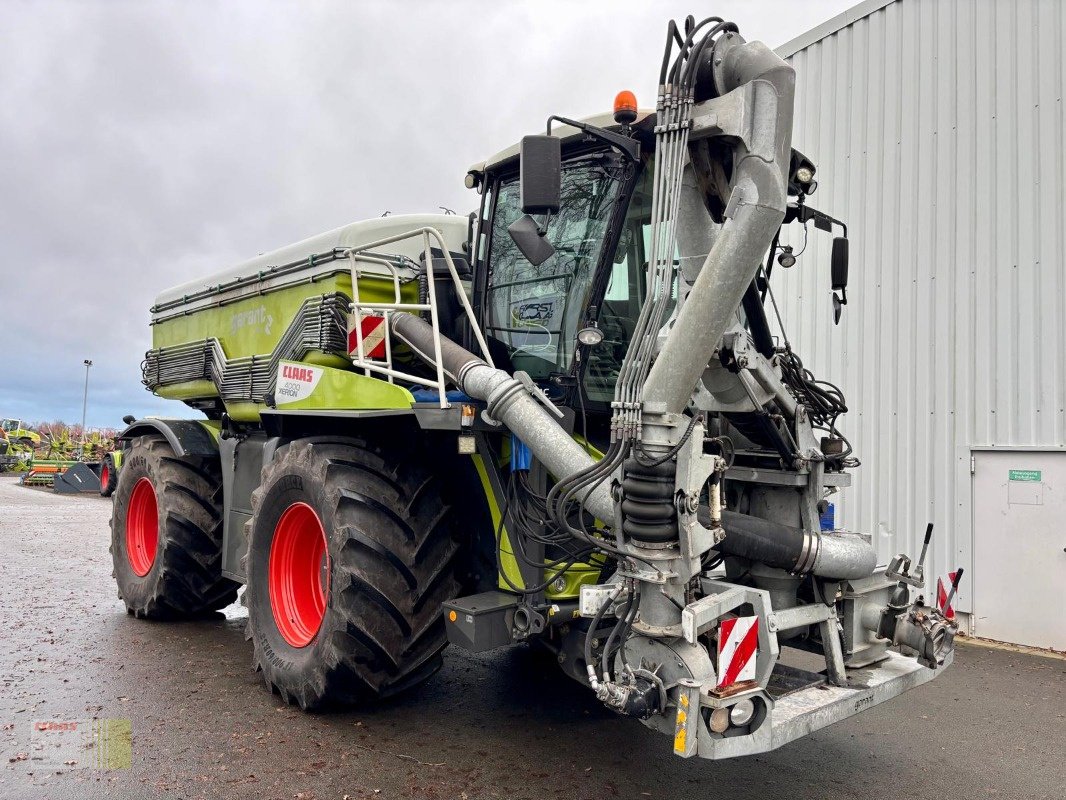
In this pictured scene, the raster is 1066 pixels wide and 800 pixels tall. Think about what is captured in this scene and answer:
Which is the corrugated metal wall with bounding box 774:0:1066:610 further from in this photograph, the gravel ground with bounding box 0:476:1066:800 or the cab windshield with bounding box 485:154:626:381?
the cab windshield with bounding box 485:154:626:381

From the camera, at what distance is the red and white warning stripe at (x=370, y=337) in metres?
4.84

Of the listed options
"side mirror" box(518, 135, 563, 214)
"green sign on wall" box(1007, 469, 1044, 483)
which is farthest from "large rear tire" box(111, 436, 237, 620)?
"green sign on wall" box(1007, 469, 1044, 483)

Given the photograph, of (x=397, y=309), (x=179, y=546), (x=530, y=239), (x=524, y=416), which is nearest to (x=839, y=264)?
(x=530, y=239)

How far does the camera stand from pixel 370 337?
16.1 feet

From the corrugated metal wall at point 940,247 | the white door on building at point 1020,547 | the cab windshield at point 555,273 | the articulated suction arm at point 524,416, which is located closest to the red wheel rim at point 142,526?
the articulated suction arm at point 524,416

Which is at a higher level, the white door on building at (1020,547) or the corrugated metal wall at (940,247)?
the corrugated metal wall at (940,247)

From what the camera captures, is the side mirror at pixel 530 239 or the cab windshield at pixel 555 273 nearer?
the side mirror at pixel 530 239

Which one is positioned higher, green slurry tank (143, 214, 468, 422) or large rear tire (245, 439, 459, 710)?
green slurry tank (143, 214, 468, 422)

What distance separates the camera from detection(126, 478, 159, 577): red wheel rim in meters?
7.38

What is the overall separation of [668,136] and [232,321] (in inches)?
174

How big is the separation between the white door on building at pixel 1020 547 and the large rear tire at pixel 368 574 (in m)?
5.03

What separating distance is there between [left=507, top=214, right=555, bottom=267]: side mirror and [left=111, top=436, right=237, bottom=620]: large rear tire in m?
4.22

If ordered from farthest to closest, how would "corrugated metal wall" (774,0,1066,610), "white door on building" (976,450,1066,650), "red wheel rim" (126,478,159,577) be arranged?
"red wheel rim" (126,478,159,577) < "corrugated metal wall" (774,0,1066,610) < "white door on building" (976,450,1066,650)

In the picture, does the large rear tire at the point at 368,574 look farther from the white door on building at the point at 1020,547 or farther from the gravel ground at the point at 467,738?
the white door on building at the point at 1020,547
